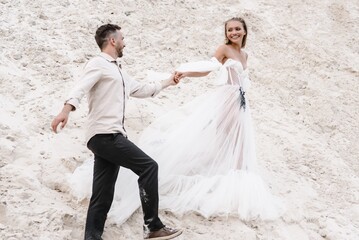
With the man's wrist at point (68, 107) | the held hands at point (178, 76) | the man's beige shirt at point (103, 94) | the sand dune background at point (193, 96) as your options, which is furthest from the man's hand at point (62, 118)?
the held hands at point (178, 76)

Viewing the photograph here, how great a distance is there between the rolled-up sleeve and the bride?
774mm

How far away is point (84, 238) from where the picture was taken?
320 cm

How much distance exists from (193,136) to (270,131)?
1668 millimetres

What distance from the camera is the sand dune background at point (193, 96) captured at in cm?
367

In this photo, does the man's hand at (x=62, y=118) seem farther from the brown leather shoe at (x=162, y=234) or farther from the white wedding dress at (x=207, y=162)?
the brown leather shoe at (x=162, y=234)

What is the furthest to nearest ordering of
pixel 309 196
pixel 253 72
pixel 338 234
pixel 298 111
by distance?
pixel 253 72 → pixel 298 111 → pixel 309 196 → pixel 338 234

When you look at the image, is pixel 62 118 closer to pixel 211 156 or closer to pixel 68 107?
pixel 68 107

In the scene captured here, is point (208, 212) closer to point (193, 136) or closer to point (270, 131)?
point (193, 136)

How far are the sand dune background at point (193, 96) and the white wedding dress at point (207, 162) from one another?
0.13m

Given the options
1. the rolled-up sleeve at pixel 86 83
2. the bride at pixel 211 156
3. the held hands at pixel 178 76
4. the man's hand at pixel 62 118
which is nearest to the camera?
the man's hand at pixel 62 118

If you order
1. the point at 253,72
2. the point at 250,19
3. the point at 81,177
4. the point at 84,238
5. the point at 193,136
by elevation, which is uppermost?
the point at 250,19

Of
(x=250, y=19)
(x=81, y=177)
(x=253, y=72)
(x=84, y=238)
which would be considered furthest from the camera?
(x=250, y=19)

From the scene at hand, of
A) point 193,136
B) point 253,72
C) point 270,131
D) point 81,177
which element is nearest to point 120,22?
point 253,72

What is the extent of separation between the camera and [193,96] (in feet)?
18.7
